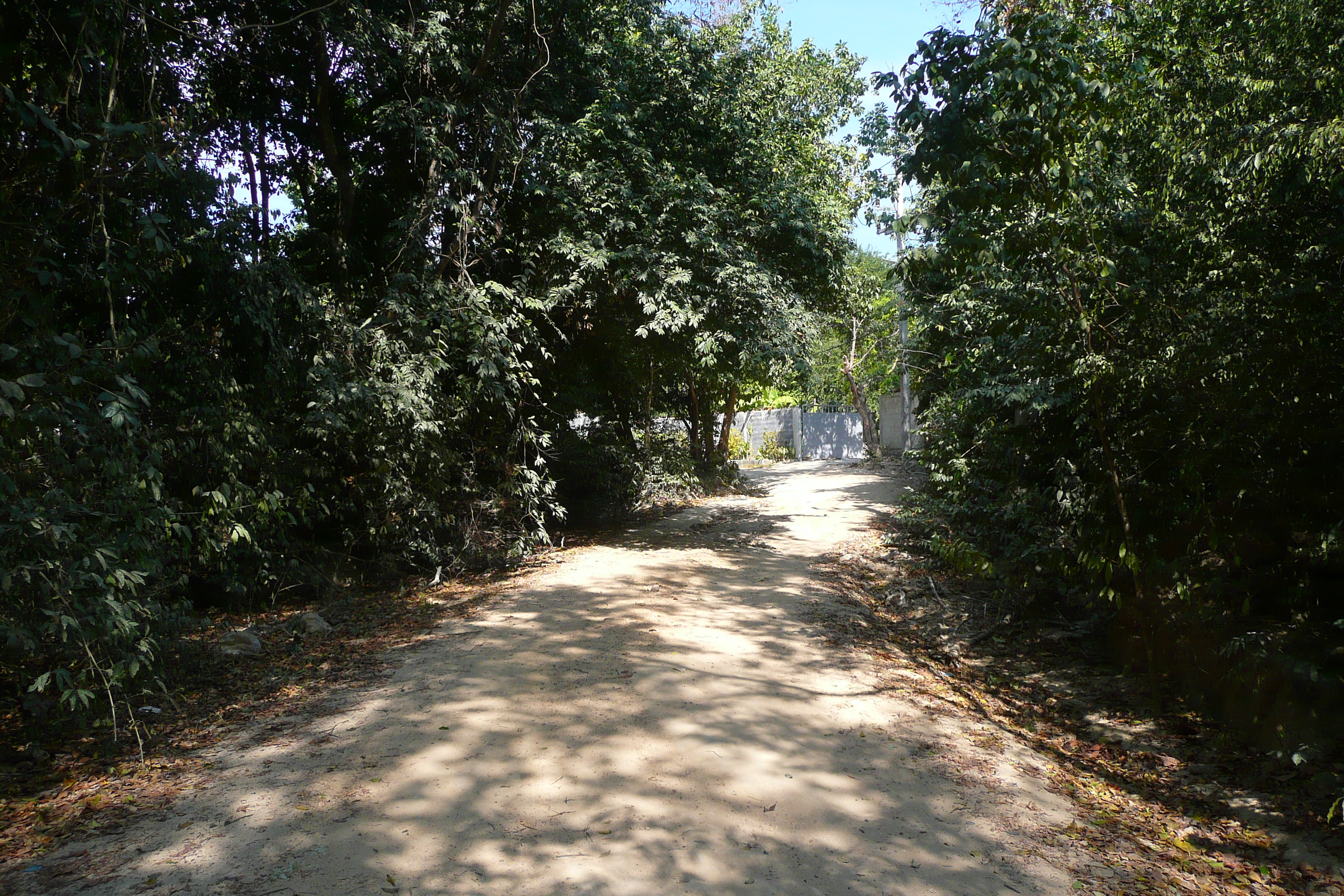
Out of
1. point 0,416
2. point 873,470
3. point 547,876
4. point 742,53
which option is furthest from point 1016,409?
point 873,470

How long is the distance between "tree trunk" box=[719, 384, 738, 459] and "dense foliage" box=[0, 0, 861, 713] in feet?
19.8

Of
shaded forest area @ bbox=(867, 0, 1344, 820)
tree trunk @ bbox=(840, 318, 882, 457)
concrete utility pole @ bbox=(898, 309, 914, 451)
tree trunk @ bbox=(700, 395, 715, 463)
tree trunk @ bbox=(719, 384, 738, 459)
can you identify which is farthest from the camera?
tree trunk @ bbox=(840, 318, 882, 457)

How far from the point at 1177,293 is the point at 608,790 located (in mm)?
4680

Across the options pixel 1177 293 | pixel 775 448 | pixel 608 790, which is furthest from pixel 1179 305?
pixel 775 448

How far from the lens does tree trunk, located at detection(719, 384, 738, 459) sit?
20.5 meters

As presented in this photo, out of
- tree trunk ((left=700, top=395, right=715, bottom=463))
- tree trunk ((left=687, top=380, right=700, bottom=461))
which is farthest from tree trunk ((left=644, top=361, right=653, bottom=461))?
tree trunk ((left=700, top=395, right=715, bottom=463))

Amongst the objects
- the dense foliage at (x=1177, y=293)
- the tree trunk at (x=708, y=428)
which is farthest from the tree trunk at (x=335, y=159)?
the tree trunk at (x=708, y=428)

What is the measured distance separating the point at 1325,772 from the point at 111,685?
21.2 ft

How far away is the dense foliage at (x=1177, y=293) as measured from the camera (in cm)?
451

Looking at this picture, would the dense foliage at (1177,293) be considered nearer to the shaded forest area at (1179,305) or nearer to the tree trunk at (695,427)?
the shaded forest area at (1179,305)

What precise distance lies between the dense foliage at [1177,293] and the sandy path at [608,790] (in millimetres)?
1656

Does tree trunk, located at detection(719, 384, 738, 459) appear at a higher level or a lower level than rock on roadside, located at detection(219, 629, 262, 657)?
higher

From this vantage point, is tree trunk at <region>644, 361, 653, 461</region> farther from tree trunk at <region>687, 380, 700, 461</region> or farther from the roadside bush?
the roadside bush

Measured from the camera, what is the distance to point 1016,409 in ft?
23.6
